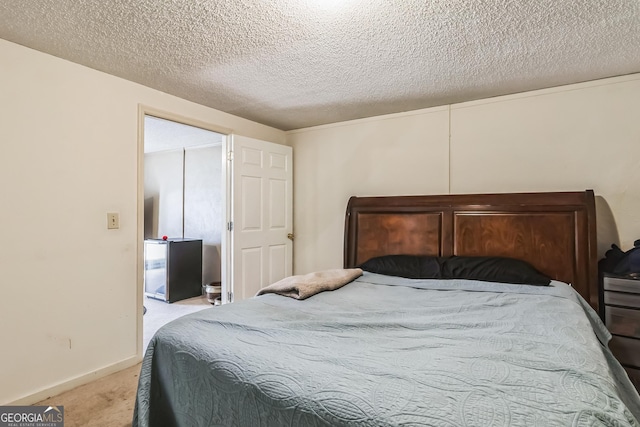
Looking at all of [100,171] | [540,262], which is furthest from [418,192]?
[100,171]

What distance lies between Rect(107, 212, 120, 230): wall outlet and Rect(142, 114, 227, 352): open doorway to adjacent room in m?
1.40

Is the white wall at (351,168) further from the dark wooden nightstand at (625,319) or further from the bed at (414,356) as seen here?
the dark wooden nightstand at (625,319)

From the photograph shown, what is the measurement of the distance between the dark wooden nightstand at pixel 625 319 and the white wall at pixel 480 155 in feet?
1.73

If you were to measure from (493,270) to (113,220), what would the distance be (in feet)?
9.70

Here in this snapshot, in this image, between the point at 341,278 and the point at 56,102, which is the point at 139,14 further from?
the point at 341,278

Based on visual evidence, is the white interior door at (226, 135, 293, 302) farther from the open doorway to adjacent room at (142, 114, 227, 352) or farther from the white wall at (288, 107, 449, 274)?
the open doorway to adjacent room at (142, 114, 227, 352)

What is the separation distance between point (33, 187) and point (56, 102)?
0.60 meters

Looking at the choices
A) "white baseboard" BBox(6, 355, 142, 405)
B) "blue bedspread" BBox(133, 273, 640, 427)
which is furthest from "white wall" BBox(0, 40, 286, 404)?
"blue bedspread" BBox(133, 273, 640, 427)

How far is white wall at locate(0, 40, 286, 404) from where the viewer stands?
1993 millimetres

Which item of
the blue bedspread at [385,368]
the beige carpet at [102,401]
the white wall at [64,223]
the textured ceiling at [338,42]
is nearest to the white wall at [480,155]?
the textured ceiling at [338,42]

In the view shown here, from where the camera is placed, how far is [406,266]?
2.77 m

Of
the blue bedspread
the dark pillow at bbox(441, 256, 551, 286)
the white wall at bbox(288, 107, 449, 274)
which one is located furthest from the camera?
the white wall at bbox(288, 107, 449, 274)

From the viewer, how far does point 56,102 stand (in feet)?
7.16

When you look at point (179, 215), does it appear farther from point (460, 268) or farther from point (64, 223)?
point (460, 268)
